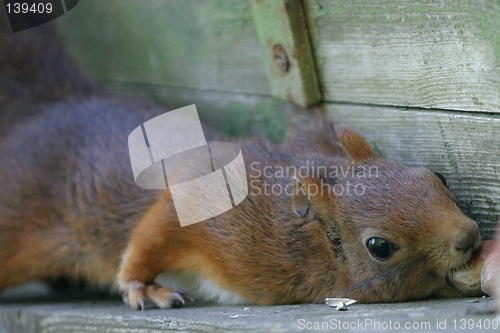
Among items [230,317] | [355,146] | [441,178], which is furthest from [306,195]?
[230,317]

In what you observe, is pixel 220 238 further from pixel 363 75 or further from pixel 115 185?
pixel 363 75

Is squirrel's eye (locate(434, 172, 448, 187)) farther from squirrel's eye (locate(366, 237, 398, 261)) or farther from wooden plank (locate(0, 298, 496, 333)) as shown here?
wooden plank (locate(0, 298, 496, 333))

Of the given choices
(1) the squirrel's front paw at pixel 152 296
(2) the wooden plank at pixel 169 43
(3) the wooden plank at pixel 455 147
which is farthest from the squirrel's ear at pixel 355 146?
(1) the squirrel's front paw at pixel 152 296

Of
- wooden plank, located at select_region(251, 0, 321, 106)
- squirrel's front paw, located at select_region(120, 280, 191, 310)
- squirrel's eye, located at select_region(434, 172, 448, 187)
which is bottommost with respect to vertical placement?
squirrel's front paw, located at select_region(120, 280, 191, 310)

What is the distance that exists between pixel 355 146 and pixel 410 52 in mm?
579

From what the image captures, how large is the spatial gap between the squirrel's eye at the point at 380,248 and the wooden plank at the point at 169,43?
1.60 meters

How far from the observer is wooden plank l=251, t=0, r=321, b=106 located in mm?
3861

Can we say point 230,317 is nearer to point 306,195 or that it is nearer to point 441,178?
point 306,195

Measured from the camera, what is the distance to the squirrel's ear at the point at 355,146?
354cm

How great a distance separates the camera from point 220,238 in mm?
3496

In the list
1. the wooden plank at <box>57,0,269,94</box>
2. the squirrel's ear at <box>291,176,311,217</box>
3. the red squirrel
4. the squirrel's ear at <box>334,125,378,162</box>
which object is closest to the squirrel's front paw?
the red squirrel

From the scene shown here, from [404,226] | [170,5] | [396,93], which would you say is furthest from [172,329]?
[170,5]

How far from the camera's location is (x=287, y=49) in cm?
402

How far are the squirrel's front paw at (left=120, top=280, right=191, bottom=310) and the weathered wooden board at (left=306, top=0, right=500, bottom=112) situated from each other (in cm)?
155
